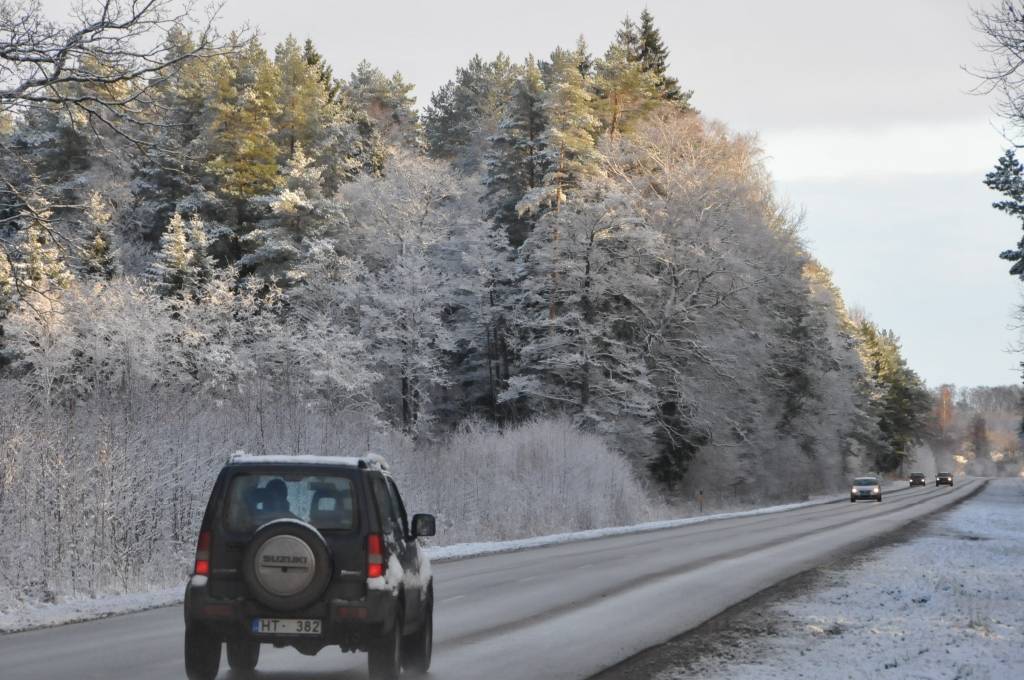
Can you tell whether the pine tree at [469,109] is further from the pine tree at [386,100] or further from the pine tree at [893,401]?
the pine tree at [893,401]

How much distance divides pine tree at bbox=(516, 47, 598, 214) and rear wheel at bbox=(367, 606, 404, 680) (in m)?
49.3

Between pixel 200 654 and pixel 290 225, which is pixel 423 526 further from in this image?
pixel 290 225

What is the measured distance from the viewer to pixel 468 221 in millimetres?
65125

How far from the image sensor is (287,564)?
9148 mm

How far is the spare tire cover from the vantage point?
9094 mm

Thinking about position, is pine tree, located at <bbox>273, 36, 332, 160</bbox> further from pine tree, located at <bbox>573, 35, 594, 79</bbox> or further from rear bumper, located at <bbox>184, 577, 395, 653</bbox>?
rear bumper, located at <bbox>184, 577, 395, 653</bbox>

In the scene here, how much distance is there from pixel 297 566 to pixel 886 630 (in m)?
8.41

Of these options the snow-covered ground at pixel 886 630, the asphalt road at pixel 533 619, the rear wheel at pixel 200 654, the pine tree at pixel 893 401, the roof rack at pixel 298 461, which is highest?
the pine tree at pixel 893 401

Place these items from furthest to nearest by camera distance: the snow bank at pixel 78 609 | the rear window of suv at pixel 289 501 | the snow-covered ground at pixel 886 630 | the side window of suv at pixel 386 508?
the snow bank at pixel 78 609 → the snow-covered ground at pixel 886 630 → the side window of suv at pixel 386 508 → the rear window of suv at pixel 289 501

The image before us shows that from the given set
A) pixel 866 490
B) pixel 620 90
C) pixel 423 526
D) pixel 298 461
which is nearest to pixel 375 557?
pixel 298 461

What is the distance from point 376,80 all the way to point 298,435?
8314cm

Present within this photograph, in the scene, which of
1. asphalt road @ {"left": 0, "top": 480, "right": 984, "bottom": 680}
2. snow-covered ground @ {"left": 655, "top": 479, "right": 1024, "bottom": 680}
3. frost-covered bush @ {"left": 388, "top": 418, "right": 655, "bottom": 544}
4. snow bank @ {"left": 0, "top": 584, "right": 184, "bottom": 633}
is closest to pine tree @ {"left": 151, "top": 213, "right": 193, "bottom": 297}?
frost-covered bush @ {"left": 388, "top": 418, "right": 655, "bottom": 544}

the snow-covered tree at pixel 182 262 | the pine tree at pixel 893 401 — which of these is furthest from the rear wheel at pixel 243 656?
the pine tree at pixel 893 401

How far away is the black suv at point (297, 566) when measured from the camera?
30.0 ft
